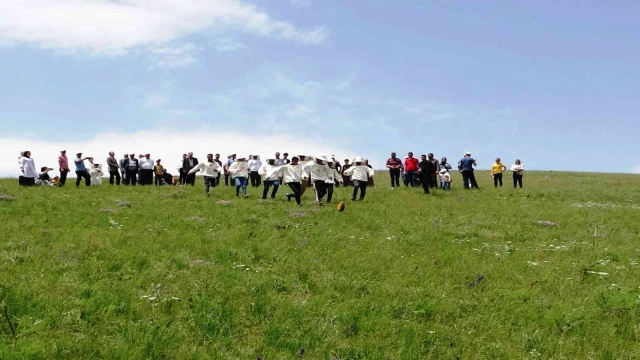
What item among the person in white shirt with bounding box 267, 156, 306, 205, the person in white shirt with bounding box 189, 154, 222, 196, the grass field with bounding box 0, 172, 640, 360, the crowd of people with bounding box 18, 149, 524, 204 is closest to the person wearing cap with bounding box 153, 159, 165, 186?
the crowd of people with bounding box 18, 149, 524, 204

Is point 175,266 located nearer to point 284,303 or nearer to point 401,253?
point 284,303

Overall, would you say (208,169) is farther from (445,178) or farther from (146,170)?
(445,178)

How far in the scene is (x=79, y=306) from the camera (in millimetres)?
8539

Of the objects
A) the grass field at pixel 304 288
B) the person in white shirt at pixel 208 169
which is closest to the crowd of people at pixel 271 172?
the person in white shirt at pixel 208 169

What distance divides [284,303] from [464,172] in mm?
27278

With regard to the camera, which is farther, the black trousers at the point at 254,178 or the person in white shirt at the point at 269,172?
the black trousers at the point at 254,178

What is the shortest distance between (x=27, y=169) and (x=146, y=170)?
23.4 feet

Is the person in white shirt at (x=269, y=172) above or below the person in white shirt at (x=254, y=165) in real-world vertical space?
below

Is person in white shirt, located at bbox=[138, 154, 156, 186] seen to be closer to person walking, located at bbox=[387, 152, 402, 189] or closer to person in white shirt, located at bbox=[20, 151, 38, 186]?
person in white shirt, located at bbox=[20, 151, 38, 186]

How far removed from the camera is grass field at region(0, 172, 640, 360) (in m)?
7.97

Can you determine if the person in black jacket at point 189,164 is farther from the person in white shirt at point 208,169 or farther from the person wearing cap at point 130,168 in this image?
the person in white shirt at point 208,169

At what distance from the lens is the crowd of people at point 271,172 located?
78.9ft

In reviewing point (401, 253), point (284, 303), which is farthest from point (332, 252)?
point (284, 303)

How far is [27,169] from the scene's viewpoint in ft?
95.8
